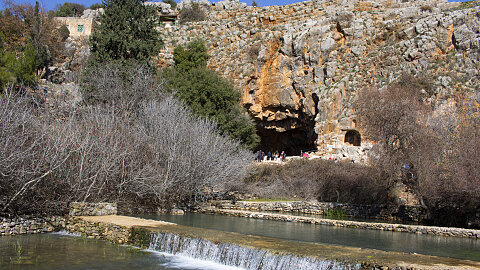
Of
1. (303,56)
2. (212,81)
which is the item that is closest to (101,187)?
(212,81)

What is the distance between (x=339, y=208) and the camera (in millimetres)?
25438

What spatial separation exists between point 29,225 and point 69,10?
81316 millimetres

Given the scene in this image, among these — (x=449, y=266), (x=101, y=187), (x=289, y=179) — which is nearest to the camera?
(x=449, y=266)

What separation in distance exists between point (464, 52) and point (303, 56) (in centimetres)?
1394

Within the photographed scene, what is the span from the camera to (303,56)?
4281cm

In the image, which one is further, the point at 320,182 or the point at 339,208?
the point at 320,182

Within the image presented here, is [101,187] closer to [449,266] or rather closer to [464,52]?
[449,266]

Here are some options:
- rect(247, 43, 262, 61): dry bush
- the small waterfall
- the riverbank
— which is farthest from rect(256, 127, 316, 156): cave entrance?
the small waterfall

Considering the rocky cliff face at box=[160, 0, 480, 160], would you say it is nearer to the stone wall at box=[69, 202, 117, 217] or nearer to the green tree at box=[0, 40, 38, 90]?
the green tree at box=[0, 40, 38, 90]

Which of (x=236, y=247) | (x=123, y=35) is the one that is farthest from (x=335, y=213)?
(x=123, y=35)

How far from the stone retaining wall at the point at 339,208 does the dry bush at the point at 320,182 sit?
5.32ft

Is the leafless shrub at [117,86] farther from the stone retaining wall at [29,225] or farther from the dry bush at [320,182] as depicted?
the stone retaining wall at [29,225]

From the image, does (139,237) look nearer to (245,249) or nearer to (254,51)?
(245,249)

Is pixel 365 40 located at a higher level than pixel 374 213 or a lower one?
higher
